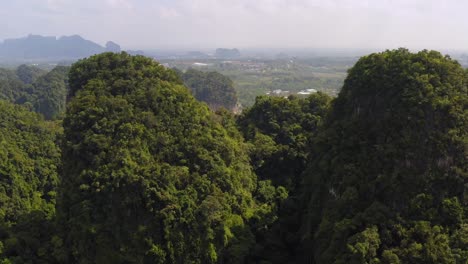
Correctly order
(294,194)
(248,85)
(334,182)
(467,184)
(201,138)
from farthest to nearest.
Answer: (248,85)
(294,194)
(201,138)
(334,182)
(467,184)

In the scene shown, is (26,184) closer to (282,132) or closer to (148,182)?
(148,182)

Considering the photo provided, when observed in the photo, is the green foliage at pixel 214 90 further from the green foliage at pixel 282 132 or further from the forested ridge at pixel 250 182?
the forested ridge at pixel 250 182

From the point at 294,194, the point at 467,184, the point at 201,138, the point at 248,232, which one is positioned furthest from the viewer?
the point at 294,194

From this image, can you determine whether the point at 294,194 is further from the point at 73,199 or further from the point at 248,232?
the point at 73,199

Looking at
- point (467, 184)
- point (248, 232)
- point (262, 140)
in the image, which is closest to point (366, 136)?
point (467, 184)

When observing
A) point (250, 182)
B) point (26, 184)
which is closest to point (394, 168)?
point (250, 182)

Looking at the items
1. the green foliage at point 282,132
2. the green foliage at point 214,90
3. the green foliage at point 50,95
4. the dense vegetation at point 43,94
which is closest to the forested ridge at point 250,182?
the green foliage at point 282,132
